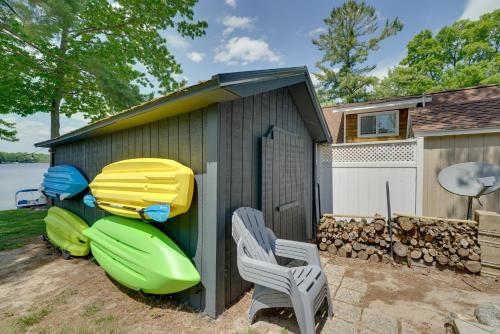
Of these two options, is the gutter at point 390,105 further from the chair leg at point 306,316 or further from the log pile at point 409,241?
the chair leg at point 306,316

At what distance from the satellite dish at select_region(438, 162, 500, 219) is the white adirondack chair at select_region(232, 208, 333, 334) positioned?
310cm

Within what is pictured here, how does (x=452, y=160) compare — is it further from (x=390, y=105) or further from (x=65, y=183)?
(x=65, y=183)

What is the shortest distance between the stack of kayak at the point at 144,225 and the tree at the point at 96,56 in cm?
552

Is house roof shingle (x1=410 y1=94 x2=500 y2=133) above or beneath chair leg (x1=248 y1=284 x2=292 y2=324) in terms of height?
above

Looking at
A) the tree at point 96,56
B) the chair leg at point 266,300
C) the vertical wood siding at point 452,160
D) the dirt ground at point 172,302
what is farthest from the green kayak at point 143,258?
the vertical wood siding at point 452,160

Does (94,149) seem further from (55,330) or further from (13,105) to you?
(13,105)

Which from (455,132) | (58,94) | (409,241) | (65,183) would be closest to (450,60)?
(455,132)

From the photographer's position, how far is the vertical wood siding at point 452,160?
4.91m

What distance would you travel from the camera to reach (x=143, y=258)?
7.70 ft

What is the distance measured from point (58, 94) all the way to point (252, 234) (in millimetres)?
10360

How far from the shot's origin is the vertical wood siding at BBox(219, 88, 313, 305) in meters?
2.36

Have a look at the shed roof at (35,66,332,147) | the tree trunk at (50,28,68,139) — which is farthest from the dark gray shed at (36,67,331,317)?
the tree trunk at (50,28,68,139)

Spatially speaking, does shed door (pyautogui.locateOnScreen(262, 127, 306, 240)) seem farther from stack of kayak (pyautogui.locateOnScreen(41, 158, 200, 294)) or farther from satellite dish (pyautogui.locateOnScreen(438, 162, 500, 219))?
satellite dish (pyautogui.locateOnScreen(438, 162, 500, 219))

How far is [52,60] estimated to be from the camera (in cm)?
762
